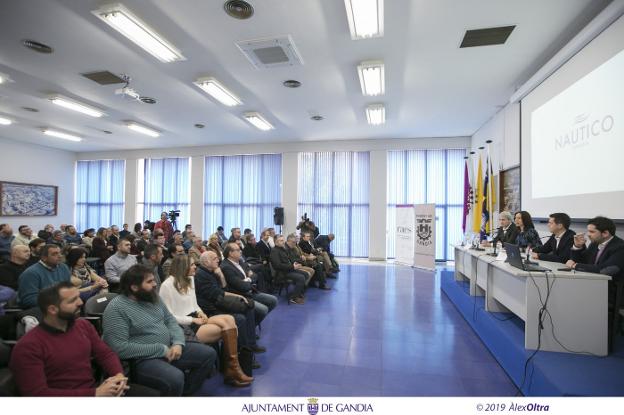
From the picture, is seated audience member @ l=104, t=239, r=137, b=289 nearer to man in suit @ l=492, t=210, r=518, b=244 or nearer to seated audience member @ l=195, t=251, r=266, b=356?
seated audience member @ l=195, t=251, r=266, b=356

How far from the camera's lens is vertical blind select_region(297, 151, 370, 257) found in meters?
9.20

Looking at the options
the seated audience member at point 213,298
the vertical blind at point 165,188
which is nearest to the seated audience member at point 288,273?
the seated audience member at point 213,298

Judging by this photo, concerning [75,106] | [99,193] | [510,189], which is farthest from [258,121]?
[99,193]

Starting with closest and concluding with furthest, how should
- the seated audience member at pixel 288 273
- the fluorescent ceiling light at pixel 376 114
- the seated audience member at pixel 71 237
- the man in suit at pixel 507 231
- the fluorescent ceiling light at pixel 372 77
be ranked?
the fluorescent ceiling light at pixel 372 77
the man in suit at pixel 507 231
the seated audience member at pixel 288 273
the fluorescent ceiling light at pixel 376 114
the seated audience member at pixel 71 237

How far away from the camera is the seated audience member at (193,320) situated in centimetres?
247

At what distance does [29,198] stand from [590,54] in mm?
Result: 13836

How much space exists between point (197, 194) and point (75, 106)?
15.2ft

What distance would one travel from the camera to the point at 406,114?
6.60m

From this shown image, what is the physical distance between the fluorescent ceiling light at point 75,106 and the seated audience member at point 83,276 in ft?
12.2

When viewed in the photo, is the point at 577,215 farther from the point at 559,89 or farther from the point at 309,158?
the point at 309,158

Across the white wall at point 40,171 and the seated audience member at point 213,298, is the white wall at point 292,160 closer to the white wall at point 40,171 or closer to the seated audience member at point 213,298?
the white wall at point 40,171

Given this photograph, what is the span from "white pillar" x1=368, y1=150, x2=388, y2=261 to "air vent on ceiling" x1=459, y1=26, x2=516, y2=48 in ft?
17.2

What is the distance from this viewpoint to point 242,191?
9.96 metres

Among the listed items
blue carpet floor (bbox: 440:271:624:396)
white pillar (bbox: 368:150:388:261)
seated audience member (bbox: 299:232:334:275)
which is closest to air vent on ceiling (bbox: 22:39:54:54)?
seated audience member (bbox: 299:232:334:275)
